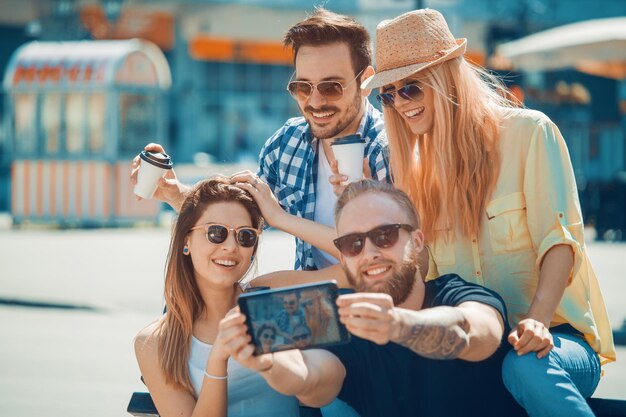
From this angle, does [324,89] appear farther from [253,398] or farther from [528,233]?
[253,398]

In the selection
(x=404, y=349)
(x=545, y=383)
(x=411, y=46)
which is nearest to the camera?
(x=545, y=383)

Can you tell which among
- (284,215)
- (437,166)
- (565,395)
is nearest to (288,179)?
(284,215)

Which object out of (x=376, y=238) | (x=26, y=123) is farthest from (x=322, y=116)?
(x=26, y=123)

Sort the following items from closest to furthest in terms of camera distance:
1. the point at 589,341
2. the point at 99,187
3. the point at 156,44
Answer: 1. the point at 589,341
2. the point at 99,187
3. the point at 156,44

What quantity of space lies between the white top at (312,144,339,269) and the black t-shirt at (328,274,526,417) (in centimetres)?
130

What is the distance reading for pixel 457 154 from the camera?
3746 mm

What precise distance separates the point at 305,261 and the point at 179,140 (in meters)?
27.4

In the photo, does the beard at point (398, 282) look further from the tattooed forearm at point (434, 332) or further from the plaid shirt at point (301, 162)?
the plaid shirt at point (301, 162)

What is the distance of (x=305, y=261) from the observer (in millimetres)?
4551

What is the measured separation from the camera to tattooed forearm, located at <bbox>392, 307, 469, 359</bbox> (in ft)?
8.93

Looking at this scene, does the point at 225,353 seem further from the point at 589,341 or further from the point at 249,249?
the point at 589,341

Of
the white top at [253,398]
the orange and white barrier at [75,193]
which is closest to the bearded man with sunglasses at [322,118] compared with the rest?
the white top at [253,398]

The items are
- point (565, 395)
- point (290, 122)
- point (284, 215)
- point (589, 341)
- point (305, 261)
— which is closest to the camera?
point (565, 395)

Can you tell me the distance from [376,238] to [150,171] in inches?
49.6
